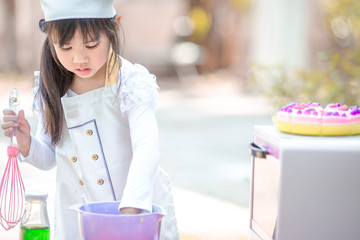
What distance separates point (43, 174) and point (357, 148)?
2750 millimetres

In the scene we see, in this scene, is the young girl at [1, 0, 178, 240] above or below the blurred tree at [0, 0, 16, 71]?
below

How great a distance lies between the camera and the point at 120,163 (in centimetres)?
180

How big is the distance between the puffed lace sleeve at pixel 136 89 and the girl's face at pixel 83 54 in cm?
10

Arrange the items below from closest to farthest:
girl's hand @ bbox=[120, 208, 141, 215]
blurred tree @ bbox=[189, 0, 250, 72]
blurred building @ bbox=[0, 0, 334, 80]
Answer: girl's hand @ bbox=[120, 208, 141, 215]
blurred building @ bbox=[0, 0, 334, 80]
blurred tree @ bbox=[189, 0, 250, 72]

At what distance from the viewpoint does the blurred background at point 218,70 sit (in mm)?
3920

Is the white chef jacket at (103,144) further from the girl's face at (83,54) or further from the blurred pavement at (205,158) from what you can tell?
the blurred pavement at (205,158)

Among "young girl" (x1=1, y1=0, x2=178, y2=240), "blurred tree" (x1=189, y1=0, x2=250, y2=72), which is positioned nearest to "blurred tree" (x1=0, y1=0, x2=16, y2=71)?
"blurred tree" (x1=189, y1=0, x2=250, y2=72)

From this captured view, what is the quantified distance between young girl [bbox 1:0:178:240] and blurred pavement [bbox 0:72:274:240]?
0.64 feet

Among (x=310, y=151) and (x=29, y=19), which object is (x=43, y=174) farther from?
(x=29, y=19)

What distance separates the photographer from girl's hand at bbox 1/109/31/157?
1.71 meters

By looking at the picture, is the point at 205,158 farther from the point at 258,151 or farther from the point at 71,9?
the point at 71,9

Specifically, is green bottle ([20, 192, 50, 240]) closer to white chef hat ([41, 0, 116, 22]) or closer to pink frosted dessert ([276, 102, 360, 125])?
white chef hat ([41, 0, 116, 22])

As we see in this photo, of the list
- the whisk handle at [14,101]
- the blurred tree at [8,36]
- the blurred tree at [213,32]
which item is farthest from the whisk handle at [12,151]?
the blurred tree at [213,32]

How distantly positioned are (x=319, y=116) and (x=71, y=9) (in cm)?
71
